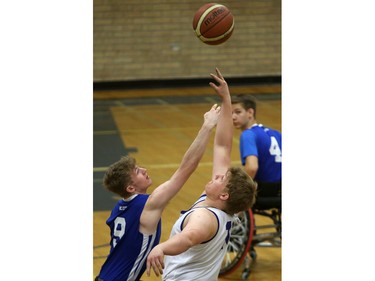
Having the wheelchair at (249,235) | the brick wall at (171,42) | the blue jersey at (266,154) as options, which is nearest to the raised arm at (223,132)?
the wheelchair at (249,235)

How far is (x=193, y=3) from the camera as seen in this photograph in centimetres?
1855

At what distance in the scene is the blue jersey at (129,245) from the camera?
15.1 feet

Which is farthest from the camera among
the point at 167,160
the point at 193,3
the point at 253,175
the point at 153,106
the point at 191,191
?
the point at 193,3

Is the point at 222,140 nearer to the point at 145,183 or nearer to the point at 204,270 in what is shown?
the point at 145,183

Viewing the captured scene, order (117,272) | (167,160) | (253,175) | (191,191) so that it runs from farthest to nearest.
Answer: (167,160), (191,191), (253,175), (117,272)

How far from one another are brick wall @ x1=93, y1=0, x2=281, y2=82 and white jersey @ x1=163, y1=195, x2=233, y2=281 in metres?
14.5

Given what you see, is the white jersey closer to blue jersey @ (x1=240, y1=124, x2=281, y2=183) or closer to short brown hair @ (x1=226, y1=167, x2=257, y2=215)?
short brown hair @ (x1=226, y1=167, x2=257, y2=215)

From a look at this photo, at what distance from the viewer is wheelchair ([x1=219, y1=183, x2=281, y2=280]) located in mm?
6973

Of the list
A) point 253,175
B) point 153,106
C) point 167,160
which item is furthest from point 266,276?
point 153,106

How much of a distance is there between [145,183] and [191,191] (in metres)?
4.96

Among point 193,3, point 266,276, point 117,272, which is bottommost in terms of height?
point 266,276

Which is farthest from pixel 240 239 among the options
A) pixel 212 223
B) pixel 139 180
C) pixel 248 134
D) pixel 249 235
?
pixel 212 223

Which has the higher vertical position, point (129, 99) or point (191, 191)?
point (129, 99)

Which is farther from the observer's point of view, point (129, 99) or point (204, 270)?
point (129, 99)
